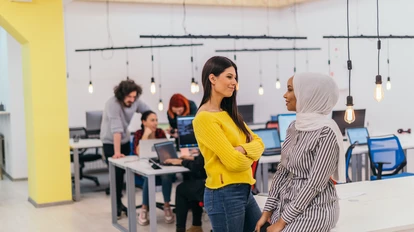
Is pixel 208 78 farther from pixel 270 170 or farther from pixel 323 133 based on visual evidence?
pixel 270 170

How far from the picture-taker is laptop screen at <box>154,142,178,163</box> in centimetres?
593

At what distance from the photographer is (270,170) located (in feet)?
35.4

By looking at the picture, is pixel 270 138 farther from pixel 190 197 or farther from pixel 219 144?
pixel 219 144

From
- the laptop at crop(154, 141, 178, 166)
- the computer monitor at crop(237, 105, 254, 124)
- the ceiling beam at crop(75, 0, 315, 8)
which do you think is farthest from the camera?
the computer monitor at crop(237, 105, 254, 124)

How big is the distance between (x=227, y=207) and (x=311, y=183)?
69 cm

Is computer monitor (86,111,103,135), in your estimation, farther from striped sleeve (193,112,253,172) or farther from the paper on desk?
striped sleeve (193,112,253,172)

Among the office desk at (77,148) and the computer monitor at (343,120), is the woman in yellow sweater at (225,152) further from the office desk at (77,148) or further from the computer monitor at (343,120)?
the computer monitor at (343,120)

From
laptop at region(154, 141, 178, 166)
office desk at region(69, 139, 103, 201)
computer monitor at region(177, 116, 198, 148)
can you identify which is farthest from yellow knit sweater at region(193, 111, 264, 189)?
office desk at region(69, 139, 103, 201)

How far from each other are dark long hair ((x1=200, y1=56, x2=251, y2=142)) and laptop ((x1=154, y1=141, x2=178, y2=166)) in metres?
2.66

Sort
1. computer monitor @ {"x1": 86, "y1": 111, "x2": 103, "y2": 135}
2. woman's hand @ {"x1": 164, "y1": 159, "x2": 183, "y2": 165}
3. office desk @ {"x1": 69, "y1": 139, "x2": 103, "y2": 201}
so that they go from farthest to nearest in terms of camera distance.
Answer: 1. computer monitor @ {"x1": 86, "y1": 111, "x2": 103, "y2": 135}
2. office desk @ {"x1": 69, "y1": 139, "x2": 103, "y2": 201}
3. woman's hand @ {"x1": 164, "y1": 159, "x2": 183, "y2": 165}

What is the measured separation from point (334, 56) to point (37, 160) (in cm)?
669

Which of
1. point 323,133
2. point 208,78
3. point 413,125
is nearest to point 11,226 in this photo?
point 208,78

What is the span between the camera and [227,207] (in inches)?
124

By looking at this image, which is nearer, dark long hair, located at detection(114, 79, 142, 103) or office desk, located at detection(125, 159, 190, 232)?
office desk, located at detection(125, 159, 190, 232)
